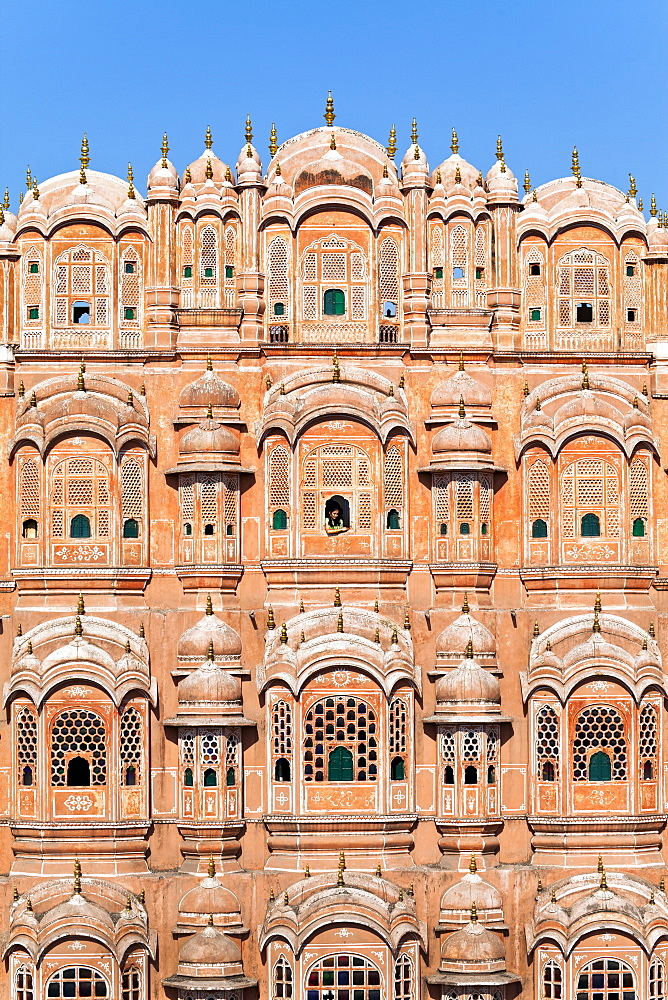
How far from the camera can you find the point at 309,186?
49375 millimetres

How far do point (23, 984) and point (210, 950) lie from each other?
4146 millimetres

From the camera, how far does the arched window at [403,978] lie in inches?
1810

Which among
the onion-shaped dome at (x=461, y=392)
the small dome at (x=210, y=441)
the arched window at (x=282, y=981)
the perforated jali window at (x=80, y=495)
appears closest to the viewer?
the arched window at (x=282, y=981)

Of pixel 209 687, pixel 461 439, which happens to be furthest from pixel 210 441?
pixel 461 439

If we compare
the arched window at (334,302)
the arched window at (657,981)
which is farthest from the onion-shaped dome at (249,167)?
the arched window at (657,981)

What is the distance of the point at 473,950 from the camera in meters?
45.8

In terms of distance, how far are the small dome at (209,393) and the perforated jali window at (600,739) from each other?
1063cm

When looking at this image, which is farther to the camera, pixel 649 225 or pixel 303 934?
pixel 649 225

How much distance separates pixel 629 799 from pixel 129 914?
445 inches

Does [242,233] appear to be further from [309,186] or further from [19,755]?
[19,755]

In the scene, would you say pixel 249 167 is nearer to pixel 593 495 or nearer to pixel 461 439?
pixel 461 439

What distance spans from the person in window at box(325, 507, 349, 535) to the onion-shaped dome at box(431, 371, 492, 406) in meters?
3.35

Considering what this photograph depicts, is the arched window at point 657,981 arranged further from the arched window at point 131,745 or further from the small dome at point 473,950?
the arched window at point 131,745

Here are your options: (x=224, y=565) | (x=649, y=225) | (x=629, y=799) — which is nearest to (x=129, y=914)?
(x=224, y=565)
